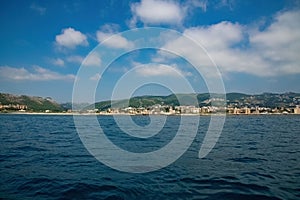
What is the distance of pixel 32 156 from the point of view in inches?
827

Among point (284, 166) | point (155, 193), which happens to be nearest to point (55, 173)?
point (155, 193)

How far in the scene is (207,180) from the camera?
543 inches

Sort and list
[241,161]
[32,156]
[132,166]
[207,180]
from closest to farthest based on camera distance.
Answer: [207,180]
[132,166]
[241,161]
[32,156]

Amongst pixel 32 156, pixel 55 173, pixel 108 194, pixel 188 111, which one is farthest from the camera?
pixel 188 111

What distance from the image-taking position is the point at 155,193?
11648mm

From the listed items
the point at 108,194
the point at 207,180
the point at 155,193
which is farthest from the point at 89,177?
the point at 207,180

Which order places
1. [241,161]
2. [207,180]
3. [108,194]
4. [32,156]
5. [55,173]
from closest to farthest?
[108,194] → [207,180] → [55,173] → [241,161] → [32,156]

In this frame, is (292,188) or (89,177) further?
(89,177)

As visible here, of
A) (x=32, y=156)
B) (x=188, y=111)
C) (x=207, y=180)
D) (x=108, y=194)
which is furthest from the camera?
(x=188, y=111)

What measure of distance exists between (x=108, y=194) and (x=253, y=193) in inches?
238

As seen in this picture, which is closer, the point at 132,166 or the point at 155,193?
the point at 155,193

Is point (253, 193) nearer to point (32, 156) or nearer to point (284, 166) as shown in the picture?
point (284, 166)

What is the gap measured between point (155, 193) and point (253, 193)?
13.5 ft

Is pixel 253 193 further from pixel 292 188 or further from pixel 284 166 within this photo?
pixel 284 166
